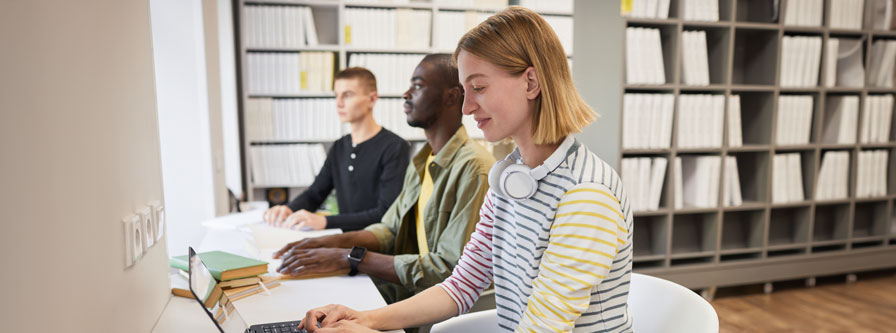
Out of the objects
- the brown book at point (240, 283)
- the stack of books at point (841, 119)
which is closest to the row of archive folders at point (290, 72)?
the brown book at point (240, 283)

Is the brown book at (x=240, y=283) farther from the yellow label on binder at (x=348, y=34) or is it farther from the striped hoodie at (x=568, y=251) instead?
the yellow label on binder at (x=348, y=34)

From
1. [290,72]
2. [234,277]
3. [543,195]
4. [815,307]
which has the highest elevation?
[290,72]

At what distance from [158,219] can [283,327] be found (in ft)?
1.37

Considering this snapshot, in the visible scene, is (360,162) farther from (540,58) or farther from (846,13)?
(846,13)

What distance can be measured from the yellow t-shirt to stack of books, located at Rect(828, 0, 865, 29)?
2850mm

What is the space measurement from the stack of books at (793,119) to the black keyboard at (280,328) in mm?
3214

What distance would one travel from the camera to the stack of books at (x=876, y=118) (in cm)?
353

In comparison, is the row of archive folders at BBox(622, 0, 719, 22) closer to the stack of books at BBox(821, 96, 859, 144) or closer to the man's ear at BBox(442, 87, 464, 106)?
the stack of books at BBox(821, 96, 859, 144)

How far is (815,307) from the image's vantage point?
3.27 m

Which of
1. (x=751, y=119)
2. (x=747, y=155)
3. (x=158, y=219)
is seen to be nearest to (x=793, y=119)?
(x=751, y=119)

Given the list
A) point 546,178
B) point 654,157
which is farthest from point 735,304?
point 546,178

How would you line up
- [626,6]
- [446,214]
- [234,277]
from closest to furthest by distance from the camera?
1. [234,277]
2. [446,214]
3. [626,6]

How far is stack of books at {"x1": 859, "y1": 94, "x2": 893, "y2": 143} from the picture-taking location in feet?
11.6

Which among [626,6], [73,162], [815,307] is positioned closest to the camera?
[73,162]
